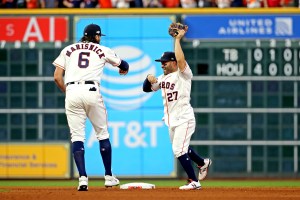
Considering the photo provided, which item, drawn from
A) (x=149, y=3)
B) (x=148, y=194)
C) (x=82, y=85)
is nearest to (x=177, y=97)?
(x=82, y=85)

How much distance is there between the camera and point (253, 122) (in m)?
21.6

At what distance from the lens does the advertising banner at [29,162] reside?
2194cm

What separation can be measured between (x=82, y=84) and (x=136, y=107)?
7.11 m

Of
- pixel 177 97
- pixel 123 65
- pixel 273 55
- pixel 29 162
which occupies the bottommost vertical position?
pixel 29 162

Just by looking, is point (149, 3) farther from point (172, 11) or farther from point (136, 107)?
point (136, 107)

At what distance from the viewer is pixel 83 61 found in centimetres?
1473

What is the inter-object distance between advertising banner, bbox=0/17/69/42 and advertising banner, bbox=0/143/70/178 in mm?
2091

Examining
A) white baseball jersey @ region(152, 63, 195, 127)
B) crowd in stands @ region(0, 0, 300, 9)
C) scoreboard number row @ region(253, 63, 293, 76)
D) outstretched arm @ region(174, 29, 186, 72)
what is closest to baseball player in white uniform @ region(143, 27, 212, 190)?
white baseball jersey @ region(152, 63, 195, 127)

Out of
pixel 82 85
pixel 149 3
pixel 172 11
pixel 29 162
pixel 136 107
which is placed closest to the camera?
pixel 82 85

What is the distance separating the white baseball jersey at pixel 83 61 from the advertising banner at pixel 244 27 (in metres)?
6.93

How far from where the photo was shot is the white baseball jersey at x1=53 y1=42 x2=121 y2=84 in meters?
14.7

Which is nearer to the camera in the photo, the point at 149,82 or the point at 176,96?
the point at 176,96

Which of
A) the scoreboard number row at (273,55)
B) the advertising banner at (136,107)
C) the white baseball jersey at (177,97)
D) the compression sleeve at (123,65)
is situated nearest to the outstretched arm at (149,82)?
the white baseball jersey at (177,97)

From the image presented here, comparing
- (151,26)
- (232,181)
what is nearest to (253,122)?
(232,181)
